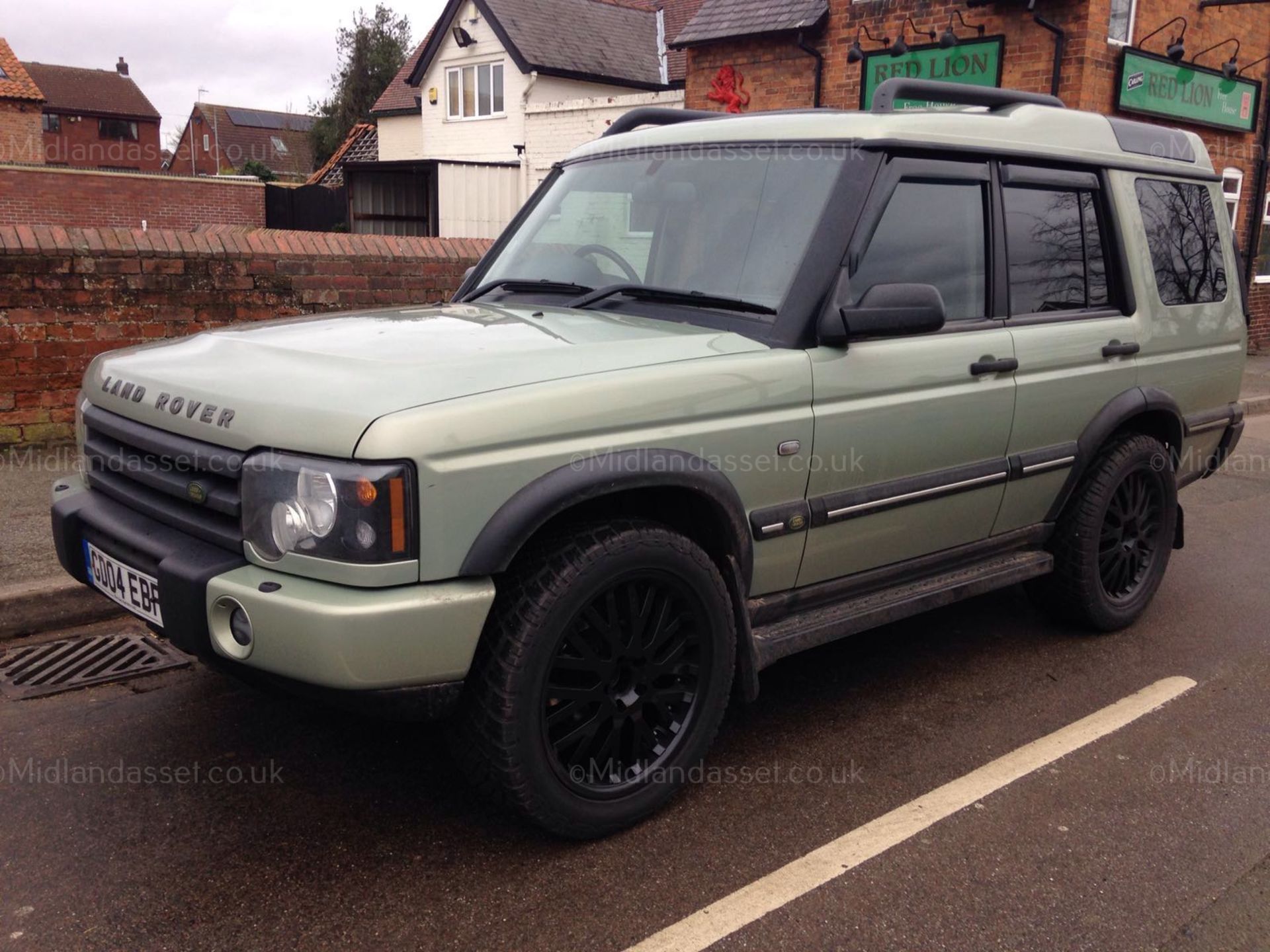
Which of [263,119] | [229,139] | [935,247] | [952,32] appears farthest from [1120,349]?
[263,119]

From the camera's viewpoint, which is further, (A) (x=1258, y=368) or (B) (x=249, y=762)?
(A) (x=1258, y=368)

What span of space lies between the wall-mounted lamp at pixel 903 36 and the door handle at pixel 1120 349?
434 inches

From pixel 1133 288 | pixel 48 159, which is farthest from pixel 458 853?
pixel 48 159

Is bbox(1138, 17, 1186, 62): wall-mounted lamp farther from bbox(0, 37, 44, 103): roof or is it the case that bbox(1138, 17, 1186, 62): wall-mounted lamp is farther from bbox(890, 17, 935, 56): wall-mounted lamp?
bbox(0, 37, 44, 103): roof

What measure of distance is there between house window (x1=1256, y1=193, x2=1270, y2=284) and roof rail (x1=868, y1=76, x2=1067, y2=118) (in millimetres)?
14315

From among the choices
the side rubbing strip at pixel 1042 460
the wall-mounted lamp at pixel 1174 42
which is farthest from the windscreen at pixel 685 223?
the wall-mounted lamp at pixel 1174 42

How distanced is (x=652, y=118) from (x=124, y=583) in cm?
286

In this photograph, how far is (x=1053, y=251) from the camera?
4180 mm

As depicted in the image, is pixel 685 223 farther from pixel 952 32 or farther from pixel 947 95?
pixel 952 32

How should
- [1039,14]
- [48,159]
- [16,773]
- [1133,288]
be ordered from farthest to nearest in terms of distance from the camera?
[48,159], [1039,14], [1133,288], [16,773]

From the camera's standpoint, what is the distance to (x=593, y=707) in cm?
297

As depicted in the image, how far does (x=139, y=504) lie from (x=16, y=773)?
1015 millimetres

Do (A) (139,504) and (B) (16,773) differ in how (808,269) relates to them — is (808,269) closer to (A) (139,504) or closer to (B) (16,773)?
(A) (139,504)

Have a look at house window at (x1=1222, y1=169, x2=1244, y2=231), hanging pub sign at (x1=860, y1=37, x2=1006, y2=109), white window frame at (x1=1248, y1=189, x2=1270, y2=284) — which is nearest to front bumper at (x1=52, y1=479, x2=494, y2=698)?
hanging pub sign at (x1=860, y1=37, x2=1006, y2=109)
